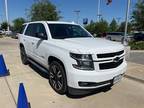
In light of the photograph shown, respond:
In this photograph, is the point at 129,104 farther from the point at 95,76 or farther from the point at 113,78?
the point at 95,76

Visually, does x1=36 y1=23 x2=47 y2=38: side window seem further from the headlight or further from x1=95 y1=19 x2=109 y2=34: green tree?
x1=95 y1=19 x2=109 y2=34: green tree

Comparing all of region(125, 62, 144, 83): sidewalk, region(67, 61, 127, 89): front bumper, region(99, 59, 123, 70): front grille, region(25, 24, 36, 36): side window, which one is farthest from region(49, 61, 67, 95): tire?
region(125, 62, 144, 83): sidewalk

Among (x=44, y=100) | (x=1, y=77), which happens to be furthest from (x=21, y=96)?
(x=1, y=77)

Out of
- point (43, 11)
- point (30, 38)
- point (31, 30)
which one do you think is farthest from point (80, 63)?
point (43, 11)

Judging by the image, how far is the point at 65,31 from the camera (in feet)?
19.1

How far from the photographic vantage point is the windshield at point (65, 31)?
5.57m

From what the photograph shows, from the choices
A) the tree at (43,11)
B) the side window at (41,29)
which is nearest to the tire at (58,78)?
the side window at (41,29)

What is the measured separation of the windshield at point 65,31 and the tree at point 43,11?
2369 centimetres

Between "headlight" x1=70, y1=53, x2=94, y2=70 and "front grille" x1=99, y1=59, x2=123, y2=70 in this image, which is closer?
"headlight" x1=70, y1=53, x2=94, y2=70

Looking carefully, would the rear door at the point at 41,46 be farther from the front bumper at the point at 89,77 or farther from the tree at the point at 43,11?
the tree at the point at 43,11

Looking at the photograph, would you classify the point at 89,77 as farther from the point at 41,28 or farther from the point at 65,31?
the point at 41,28

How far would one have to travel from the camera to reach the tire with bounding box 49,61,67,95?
15.0 feet

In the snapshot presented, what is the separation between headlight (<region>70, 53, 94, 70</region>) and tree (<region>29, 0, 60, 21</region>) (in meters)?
25.9

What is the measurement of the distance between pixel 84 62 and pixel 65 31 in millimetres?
1988
